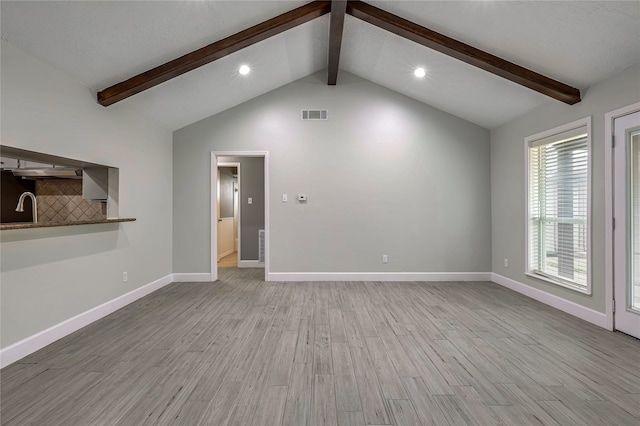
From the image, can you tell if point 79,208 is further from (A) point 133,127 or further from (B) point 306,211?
(B) point 306,211

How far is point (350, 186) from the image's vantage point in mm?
4918

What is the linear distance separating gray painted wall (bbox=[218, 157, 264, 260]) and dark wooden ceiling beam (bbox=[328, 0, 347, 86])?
2433mm

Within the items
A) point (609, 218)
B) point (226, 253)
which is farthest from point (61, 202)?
point (609, 218)

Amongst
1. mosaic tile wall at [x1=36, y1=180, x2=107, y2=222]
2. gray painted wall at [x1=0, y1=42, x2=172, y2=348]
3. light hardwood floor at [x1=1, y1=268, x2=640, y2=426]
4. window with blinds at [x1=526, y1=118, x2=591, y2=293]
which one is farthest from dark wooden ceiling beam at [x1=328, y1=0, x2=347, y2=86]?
mosaic tile wall at [x1=36, y1=180, x2=107, y2=222]

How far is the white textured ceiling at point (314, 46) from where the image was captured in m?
2.41

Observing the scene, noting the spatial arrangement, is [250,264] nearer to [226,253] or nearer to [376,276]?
[226,253]

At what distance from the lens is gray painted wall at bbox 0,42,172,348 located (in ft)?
7.67

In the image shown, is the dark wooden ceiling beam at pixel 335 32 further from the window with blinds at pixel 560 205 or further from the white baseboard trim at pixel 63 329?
the white baseboard trim at pixel 63 329

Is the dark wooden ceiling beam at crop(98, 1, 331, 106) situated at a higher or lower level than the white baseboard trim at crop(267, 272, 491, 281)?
higher

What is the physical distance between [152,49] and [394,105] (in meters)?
3.48

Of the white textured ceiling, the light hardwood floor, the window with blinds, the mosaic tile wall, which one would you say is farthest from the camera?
the mosaic tile wall

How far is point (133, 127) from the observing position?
3.88m

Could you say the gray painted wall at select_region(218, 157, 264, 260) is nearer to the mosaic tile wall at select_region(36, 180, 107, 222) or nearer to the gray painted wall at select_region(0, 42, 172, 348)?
the gray painted wall at select_region(0, 42, 172, 348)

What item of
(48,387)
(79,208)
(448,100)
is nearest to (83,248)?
(79,208)
